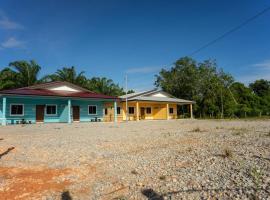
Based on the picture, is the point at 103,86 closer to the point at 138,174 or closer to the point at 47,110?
the point at 47,110

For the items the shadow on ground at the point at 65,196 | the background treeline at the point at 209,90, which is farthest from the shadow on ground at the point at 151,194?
the background treeline at the point at 209,90

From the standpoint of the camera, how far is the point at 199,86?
40031 mm

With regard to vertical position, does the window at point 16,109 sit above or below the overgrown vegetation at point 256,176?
above

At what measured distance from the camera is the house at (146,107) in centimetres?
2875

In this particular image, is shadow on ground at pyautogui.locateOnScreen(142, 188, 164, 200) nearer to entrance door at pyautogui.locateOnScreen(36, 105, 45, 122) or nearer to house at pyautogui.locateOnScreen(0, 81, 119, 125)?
house at pyautogui.locateOnScreen(0, 81, 119, 125)

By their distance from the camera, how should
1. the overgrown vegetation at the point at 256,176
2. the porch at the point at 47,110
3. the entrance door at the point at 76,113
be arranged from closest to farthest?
the overgrown vegetation at the point at 256,176 < the porch at the point at 47,110 < the entrance door at the point at 76,113

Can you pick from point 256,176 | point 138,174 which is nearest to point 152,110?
point 138,174

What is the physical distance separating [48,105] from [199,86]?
26906 mm

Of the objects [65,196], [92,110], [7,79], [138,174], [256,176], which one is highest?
[7,79]

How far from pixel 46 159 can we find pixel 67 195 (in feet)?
8.47

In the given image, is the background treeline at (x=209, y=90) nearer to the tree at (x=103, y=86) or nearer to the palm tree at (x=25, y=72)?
the tree at (x=103, y=86)

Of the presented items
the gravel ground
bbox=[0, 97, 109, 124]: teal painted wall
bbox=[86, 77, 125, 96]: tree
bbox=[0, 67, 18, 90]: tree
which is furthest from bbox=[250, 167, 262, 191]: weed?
bbox=[86, 77, 125, 96]: tree

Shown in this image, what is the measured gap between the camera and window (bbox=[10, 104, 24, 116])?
2038 centimetres

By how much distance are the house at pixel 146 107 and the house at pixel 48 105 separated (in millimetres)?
3588
